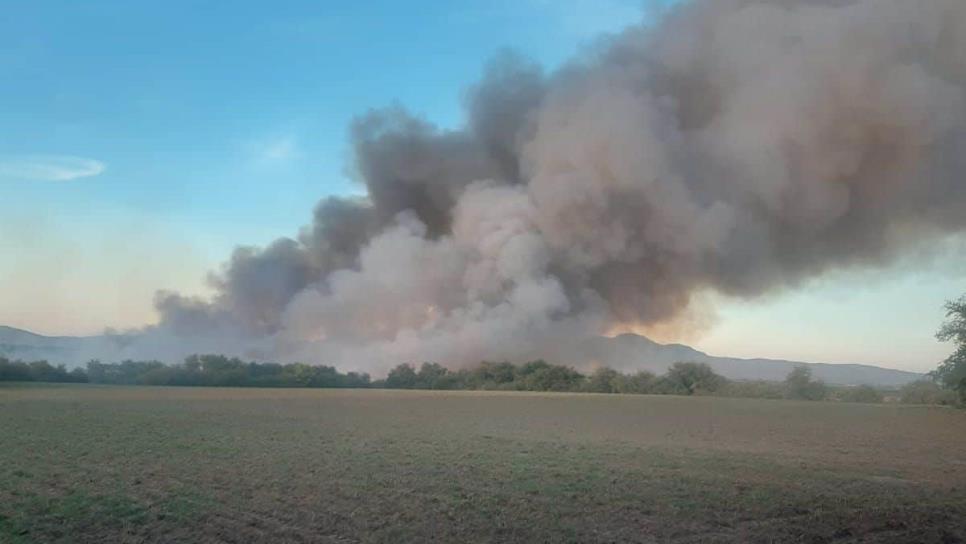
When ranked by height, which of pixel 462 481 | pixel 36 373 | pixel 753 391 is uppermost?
pixel 36 373

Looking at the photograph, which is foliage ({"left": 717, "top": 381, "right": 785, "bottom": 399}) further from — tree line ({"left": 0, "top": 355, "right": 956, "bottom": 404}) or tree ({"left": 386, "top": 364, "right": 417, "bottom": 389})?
tree ({"left": 386, "top": 364, "right": 417, "bottom": 389})

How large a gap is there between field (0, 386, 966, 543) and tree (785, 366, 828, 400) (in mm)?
34005

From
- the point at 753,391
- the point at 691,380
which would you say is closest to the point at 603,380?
the point at 691,380

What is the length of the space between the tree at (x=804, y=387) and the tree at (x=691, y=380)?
5654 mm

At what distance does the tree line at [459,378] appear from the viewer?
67.9m

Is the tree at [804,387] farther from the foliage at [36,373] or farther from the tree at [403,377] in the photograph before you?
the foliage at [36,373]

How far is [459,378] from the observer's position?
78.3 metres

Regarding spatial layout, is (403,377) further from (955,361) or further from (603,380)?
(955,361)

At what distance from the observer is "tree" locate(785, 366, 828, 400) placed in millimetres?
67188

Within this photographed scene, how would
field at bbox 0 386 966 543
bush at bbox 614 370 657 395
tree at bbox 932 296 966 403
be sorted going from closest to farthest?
field at bbox 0 386 966 543 → tree at bbox 932 296 966 403 → bush at bbox 614 370 657 395

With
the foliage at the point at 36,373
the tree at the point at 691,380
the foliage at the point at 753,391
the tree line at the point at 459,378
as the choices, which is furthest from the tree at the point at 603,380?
the foliage at the point at 36,373

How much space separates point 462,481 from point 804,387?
192ft

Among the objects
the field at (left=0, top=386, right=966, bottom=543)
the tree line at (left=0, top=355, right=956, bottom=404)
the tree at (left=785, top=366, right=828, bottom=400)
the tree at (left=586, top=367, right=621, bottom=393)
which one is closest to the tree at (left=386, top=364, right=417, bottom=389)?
the tree line at (left=0, top=355, right=956, bottom=404)

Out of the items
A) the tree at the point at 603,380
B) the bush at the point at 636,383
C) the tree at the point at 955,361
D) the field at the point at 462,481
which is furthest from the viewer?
the tree at the point at 603,380
